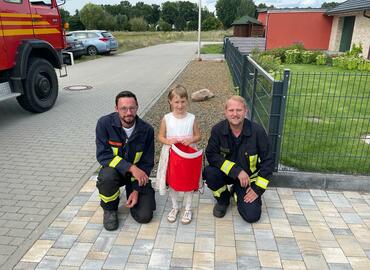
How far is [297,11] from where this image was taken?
2202cm

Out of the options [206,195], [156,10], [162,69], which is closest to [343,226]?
[206,195]

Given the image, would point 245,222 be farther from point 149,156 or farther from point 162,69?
point 162,69

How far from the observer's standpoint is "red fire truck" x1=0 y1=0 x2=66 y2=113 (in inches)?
244

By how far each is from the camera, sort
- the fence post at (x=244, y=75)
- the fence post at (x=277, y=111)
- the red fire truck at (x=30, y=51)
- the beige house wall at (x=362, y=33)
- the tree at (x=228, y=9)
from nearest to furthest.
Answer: the fence post at (x=277, y=111)
the red fire truck at (x=30, y=51)
the fence post at (x=244, y=75)
the beige house wall at (x=362, y=33)
the tree at (x=228, y=9)

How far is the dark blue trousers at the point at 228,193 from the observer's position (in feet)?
10.8

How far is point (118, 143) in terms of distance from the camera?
329 cm

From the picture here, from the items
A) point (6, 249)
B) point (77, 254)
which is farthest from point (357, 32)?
point (6, 249)

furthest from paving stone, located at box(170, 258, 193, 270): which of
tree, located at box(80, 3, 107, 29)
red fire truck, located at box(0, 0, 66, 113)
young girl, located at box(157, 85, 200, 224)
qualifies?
tree, located at box(80, 3, 107, 29)

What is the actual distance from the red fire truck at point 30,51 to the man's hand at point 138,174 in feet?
13.8

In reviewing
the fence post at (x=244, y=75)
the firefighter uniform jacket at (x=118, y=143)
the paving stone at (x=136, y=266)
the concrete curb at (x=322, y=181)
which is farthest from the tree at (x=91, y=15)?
the paving stone at (x=136, y=266)

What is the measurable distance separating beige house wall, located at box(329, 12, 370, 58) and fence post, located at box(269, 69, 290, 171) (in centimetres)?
1582

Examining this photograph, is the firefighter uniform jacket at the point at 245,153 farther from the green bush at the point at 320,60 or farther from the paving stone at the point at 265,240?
the green bush at the point at 320,60

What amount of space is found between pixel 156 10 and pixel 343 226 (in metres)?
97.2

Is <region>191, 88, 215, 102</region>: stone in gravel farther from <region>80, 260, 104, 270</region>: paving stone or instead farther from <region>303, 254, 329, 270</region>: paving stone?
<region>80, 260, 104, 270</region>: paving stone
